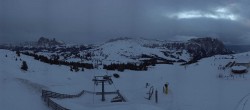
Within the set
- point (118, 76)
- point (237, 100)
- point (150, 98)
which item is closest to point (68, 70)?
point (118, 76)

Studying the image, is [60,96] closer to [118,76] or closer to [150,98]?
[150,98]

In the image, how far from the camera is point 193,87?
45.4 metres

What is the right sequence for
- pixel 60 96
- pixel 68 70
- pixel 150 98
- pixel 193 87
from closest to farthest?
pixel 60 96 < pixel 150 98 < pixel 193 87 < pixel 68 70

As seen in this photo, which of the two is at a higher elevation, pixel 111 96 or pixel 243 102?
pixel 243 102

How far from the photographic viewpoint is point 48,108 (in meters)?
28.1

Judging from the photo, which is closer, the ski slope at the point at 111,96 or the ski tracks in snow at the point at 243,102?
the ski slope at the point at 111,96

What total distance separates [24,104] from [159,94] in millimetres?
19335

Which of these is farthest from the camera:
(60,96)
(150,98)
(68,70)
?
(68,70)

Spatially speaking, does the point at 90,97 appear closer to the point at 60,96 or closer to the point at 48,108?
the point at 60,96

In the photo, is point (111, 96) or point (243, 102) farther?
point (111, 96)

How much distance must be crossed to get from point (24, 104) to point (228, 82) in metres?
32.3

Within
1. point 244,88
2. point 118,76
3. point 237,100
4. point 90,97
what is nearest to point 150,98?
point 90,97

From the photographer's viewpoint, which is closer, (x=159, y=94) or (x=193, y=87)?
(x=159, y=94)

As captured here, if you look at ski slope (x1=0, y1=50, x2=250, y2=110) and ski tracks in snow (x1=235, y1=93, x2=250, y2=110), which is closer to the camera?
ski slope (x1=0, y1=50, x2=250, y2=110)
